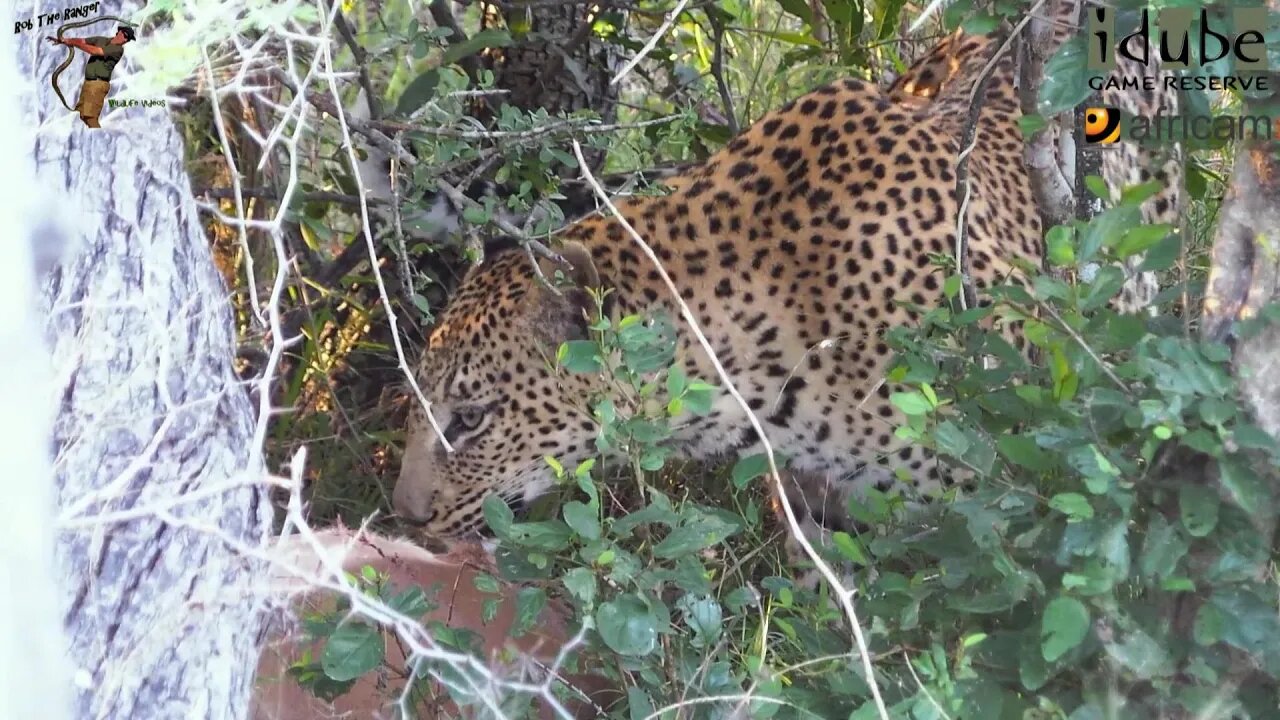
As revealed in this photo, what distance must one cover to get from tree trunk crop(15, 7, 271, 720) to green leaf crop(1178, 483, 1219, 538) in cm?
112

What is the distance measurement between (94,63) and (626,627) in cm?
110

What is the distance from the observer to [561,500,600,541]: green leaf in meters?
2.01

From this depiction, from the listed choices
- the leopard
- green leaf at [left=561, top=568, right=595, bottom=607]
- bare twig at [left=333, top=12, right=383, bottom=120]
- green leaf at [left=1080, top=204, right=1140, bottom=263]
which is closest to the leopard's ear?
the leopard

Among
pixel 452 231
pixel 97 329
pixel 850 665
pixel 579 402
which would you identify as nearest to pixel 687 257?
pixel 579 402

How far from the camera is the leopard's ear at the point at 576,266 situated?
8.96ft

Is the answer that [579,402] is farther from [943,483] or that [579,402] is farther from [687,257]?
[943,483]

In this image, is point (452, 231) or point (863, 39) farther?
point (863, 39)

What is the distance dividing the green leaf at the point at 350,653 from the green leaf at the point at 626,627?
339 mm

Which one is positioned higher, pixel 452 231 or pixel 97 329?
pixel 97 329

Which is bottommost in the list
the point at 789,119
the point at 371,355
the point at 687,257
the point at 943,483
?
the point at 371,355

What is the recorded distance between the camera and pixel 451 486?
10.4 feet

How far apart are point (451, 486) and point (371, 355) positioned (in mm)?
1062

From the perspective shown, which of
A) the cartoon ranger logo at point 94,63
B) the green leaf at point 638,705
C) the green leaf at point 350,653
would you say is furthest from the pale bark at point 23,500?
the green leaf at point 638,705

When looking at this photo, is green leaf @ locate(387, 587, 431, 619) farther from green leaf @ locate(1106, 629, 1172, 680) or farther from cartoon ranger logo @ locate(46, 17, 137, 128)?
green leaf @ locate(1106, 629, 1172, 680)
